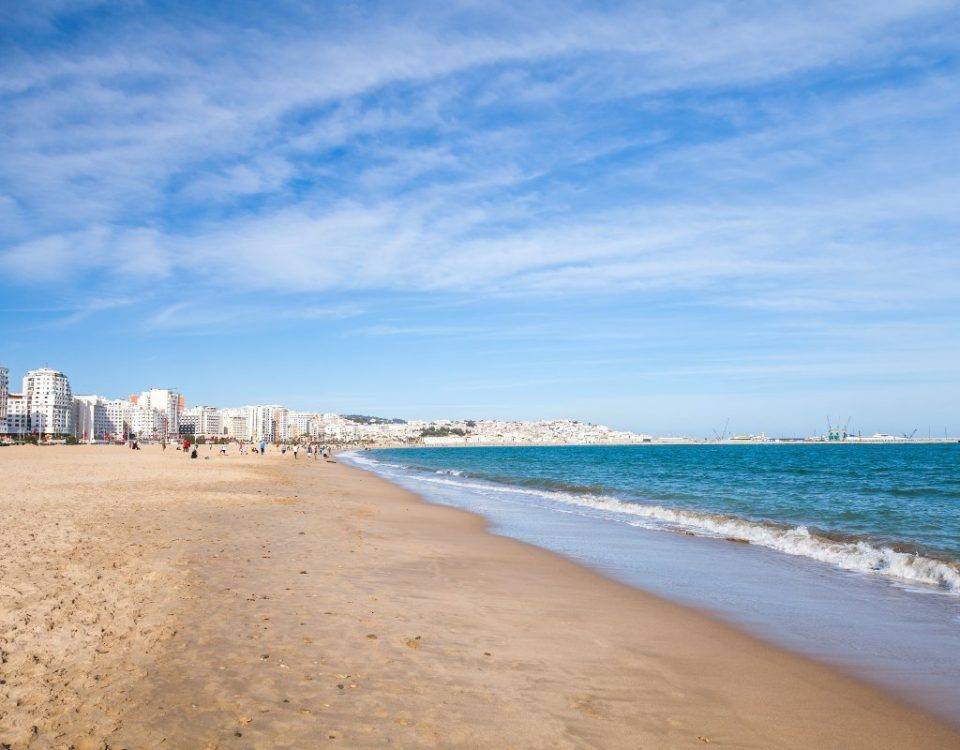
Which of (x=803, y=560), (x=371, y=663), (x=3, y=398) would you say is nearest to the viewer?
(x=371, y=663)

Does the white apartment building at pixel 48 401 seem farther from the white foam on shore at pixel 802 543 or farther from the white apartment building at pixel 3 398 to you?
the white foam on shore at pixel 802 543

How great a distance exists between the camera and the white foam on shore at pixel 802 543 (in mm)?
12664

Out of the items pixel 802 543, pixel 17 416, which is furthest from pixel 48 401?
pixel 802 543

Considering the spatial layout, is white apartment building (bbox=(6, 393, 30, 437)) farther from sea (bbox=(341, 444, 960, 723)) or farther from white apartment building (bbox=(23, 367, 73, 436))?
sea (bbox=(341, 444, 960, 723))

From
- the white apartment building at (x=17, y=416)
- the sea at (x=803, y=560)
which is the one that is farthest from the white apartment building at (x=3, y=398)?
the sea at (x=803, y=560)

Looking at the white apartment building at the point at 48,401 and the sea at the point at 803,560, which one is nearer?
the sea at the point at 803,560

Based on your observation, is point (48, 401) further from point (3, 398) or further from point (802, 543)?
point (802, 543)

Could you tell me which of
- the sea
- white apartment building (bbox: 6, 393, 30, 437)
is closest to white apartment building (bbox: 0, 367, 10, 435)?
white apartment building (bbox: 6, 393, 30, 437)

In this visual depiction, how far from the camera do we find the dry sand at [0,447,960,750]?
4844 mm

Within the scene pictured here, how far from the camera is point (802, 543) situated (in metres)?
16.6

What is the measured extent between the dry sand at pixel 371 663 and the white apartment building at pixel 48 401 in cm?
18850

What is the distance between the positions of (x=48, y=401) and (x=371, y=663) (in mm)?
202497

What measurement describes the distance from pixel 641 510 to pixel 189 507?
15.3 meters

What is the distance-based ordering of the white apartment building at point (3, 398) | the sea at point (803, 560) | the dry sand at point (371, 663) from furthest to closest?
the white apartment building at point (3, 398)
the sea at point (803, 560)
the dry sand at point (371, 663)
